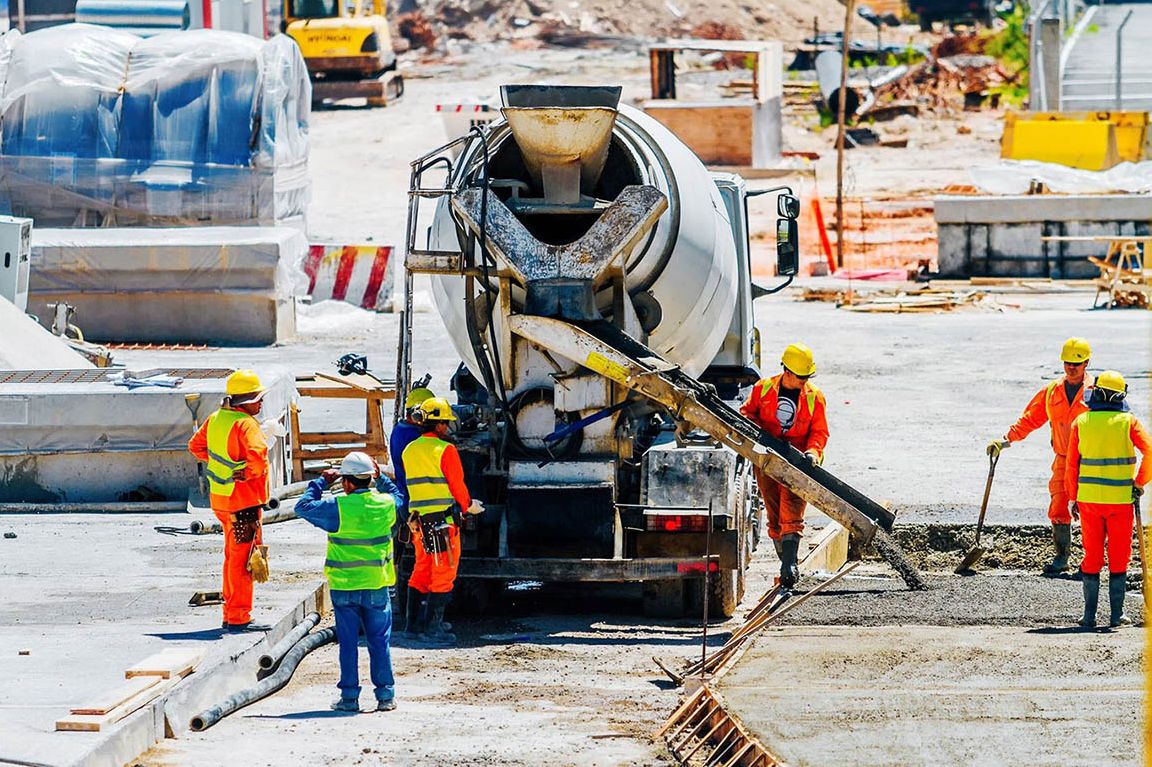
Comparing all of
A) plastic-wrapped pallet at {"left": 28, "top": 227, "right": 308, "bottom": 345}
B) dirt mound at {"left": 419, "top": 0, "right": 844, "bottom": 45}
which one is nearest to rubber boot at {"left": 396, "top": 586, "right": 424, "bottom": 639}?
plastic-wrapped pallet at {"left": 28, "top": 227, "right": 308, "bottom": 345}

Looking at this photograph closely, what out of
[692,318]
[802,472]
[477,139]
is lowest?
[802,472]

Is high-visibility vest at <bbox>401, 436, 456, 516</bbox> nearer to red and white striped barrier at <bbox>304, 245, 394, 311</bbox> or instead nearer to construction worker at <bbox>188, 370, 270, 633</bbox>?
construction worker at <bbox>188, 370, 270, 633</bbox>

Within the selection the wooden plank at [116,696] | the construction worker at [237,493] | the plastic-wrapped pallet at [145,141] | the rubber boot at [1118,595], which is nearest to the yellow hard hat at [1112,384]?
the rubber boot at [1118,595]

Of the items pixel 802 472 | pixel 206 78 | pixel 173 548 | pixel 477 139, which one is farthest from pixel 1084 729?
pixel 206 78

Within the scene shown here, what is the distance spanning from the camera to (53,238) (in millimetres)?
22594

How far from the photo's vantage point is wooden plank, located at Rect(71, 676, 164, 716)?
28.5ft

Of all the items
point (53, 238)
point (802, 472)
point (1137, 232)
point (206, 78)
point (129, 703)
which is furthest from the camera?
point (1137, 232)

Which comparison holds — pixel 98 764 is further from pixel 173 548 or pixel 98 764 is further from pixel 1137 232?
pixel 1137 232

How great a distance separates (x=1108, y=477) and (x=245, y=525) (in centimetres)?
508

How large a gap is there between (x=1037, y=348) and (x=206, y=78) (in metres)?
11.8

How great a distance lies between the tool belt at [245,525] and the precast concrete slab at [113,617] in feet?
1.67

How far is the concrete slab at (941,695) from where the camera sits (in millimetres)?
8164

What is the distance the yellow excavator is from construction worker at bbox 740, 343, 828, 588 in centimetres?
3548

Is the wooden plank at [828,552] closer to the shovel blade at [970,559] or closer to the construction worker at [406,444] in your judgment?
the shovel blade at [970,559]
